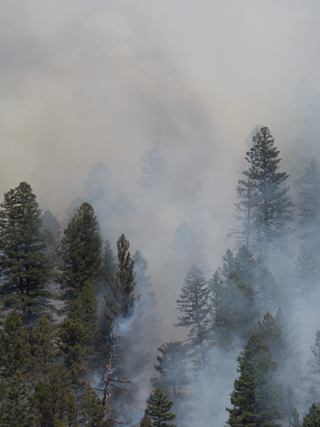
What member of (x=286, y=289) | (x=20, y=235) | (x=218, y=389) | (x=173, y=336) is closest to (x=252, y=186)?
(x=286, y=289)

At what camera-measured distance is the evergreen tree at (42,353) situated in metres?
37.8

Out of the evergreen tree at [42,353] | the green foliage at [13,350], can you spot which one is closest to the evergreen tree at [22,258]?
the green foliage at [13,350]

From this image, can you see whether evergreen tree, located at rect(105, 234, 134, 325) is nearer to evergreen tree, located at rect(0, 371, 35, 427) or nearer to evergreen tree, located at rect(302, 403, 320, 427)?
evergreen tree, located at rect(0, 371, 35, 427)

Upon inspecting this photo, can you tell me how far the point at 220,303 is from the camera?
148 ft

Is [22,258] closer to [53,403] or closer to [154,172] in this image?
[53,403]

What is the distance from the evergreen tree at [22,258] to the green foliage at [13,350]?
6.39 m

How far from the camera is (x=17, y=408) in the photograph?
29.6 metres

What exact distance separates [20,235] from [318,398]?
3682cm

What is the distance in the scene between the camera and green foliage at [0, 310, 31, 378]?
37.2 metres

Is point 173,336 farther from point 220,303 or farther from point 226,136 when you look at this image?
point 226,136

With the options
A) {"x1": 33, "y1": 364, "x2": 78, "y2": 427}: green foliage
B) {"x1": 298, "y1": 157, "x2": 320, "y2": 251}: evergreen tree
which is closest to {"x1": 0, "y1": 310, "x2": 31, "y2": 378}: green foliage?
{"x1": 33, "y1": 364, "x2": 78, "y2": 427}: green foliage

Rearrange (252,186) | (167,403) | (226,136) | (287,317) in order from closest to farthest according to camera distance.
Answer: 1. (167,403)
2. (287,317)
3. (252,186)
4. (226,136)

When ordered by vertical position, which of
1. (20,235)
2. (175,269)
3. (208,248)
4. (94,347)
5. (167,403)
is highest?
(208,248)

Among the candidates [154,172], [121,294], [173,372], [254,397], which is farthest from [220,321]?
[154,172]
